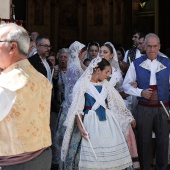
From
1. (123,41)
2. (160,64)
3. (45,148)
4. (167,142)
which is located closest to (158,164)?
(167,142)

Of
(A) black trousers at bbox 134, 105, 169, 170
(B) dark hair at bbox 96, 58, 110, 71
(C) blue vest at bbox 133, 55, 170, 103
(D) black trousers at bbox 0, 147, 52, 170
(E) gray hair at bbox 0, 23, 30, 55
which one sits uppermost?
(E) gray hair at bbox 0, 23, 30, 55

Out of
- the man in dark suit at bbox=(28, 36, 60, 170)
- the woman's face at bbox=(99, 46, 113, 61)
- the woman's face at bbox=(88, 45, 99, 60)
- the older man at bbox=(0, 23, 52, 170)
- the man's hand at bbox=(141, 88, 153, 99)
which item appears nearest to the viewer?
the older man at bbox=(0, 23, 52, 170)

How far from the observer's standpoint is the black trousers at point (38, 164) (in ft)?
8.64

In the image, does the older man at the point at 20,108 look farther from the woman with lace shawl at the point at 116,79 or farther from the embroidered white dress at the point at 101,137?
the woman with lace shawl at the point at 116,79

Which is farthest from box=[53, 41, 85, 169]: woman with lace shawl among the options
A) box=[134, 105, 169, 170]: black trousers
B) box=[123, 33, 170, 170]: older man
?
box=[134, 105, 169, 170]: black trousers

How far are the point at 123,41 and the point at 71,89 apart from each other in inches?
318

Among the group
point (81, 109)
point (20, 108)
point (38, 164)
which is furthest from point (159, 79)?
point (20, 108)

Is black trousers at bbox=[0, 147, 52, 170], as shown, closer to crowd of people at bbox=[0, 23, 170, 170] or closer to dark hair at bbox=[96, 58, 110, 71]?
crowd of people at bbox=[0, 23, 170, 170]

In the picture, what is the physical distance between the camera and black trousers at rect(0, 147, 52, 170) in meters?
2.63

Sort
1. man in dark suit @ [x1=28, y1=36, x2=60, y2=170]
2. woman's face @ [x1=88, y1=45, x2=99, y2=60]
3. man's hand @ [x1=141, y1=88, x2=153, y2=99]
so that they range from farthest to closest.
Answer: woman's face @ [x1=88, y1=45, x2=99, y2=60], man in dark suit @ [x1=28, y1=36, x2=60, y2=170], man's hand @ [x1=141, y1=88, x2=153, y2=99]

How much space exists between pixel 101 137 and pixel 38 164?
2.00 metres

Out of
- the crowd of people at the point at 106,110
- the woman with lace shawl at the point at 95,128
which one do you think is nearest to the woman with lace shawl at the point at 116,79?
the crowd of people at the point at 106,110

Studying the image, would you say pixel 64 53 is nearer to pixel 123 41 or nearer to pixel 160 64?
pixel 160 64

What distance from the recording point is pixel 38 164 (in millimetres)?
2719
